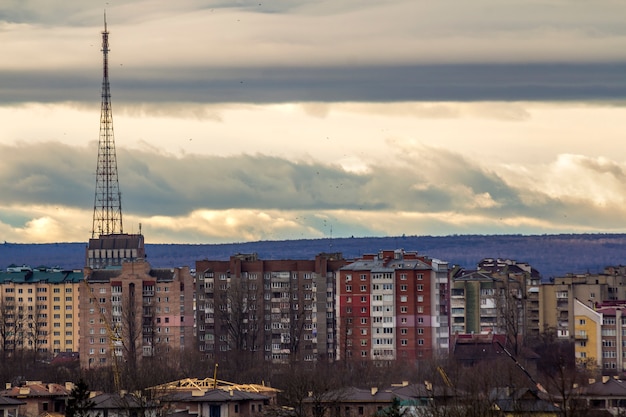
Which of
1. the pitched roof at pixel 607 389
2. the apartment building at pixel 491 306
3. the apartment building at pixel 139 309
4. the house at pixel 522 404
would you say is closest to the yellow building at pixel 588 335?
the apartment building at pixel 491 306

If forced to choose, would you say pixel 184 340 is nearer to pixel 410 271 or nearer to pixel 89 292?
pixel 89 292

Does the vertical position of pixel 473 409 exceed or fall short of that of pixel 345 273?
it falls short

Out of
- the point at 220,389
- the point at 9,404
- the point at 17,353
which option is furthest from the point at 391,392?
the point at 17,353

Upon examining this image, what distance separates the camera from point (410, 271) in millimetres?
171625

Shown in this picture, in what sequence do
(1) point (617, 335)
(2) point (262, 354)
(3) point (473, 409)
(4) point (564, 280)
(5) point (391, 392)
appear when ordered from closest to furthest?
(3) point (473, 409) → (5) point (391, 392) → (1) point (617, 335) → (2) point (262, 354) → (4) point (564, 280)

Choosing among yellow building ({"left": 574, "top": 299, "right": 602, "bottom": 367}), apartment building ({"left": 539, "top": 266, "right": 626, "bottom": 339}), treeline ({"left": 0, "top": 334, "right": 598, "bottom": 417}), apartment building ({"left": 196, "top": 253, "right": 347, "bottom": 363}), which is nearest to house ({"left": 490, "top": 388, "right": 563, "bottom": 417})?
treeline ({"left": 0, "top": 334, "right": 598, "bottom": 417})

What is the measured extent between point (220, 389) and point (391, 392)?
9299 mm

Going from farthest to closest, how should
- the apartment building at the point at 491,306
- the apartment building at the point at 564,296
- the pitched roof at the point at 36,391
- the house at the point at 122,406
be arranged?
the apartment building at the point at 564,296
the apartment building at the point at 491,306
the pitched roof at the point at 36,391
the house at the point at 122,406

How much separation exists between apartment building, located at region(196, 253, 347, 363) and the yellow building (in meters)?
20.0

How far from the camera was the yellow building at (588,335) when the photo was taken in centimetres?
16625

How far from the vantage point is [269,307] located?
183250mm

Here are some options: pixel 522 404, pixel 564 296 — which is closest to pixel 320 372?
pixel 522 404

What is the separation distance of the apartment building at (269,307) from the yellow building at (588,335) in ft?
65.6

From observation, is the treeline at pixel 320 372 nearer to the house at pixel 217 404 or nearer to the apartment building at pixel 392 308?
the house at pixel 217 404
